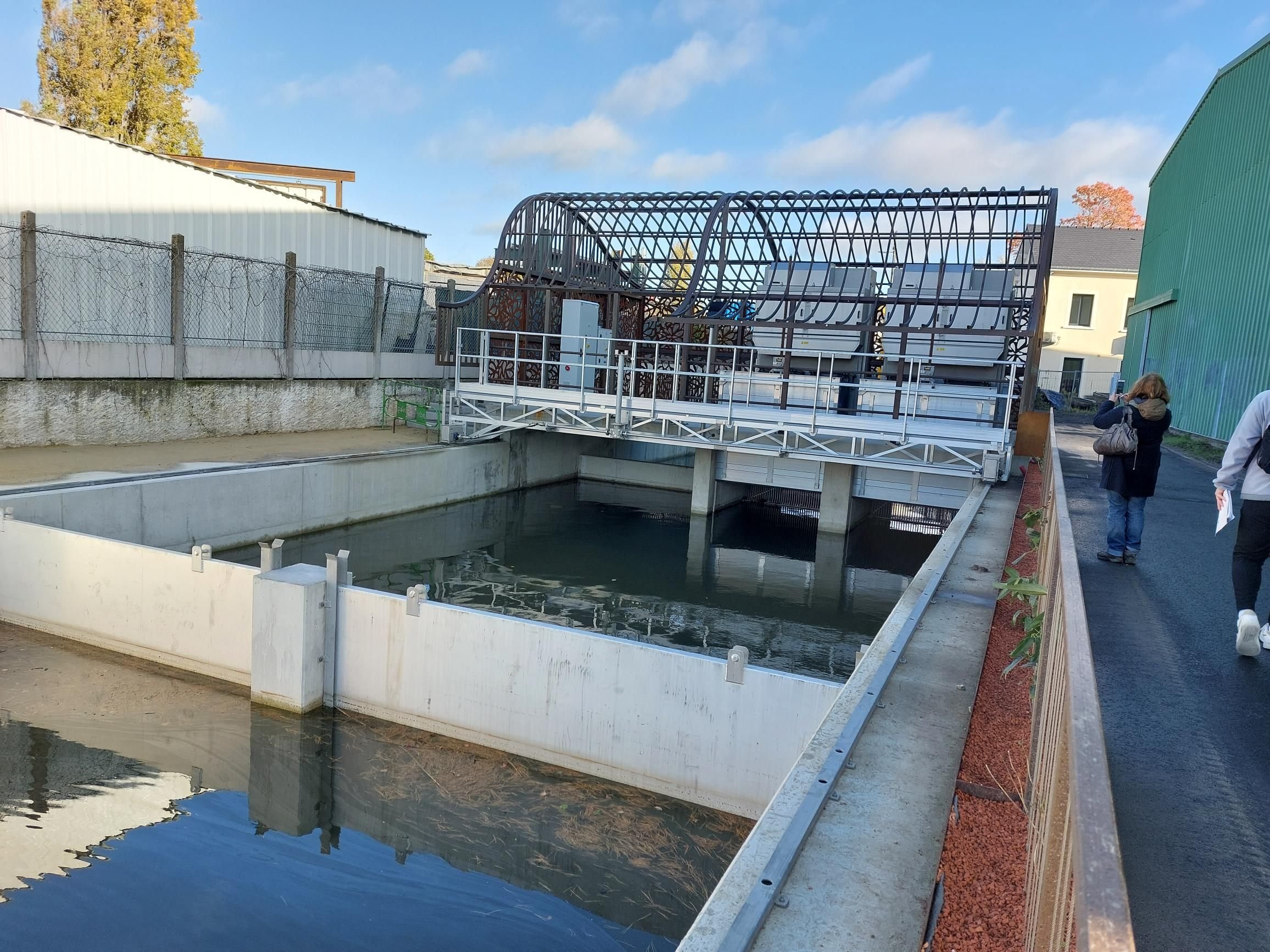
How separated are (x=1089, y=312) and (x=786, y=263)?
24592 mm

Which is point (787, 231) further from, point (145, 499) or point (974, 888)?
point (974, 888)

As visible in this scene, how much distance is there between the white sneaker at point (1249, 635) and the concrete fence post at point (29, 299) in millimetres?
14394

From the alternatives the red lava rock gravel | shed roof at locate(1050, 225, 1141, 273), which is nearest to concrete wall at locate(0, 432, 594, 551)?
the red lava rock gravel

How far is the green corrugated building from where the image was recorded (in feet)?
47.1

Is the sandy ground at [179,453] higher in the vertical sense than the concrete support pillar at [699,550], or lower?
higher

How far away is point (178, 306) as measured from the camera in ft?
48.7

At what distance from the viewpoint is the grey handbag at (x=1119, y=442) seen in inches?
242

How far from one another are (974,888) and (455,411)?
51.7 ft

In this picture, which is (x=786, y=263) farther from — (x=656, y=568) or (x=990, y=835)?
(x=990, y=835)

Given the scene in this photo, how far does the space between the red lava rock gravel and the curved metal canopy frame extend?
10.4 metres

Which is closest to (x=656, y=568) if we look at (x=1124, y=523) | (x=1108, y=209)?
(x=1124, y=523)

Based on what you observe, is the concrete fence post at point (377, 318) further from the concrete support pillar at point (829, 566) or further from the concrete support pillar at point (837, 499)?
the concrete support pillar at point (829, 566)

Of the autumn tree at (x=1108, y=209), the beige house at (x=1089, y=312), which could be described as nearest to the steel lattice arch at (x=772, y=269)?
the beige house at (x=1089, y=312)

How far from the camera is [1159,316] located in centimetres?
2281
